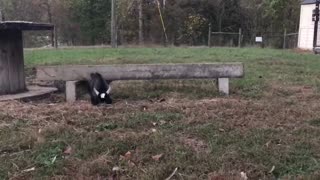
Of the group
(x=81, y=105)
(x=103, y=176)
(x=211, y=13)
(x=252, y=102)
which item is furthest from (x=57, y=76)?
(x=211, y=13)

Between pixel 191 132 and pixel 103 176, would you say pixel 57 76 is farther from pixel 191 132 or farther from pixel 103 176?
pixel 103 176

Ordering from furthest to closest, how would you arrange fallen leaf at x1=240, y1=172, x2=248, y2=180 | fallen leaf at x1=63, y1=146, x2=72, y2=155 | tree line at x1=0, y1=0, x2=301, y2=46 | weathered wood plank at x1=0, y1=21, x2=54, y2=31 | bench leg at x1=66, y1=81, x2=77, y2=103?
tree line at x1=0, y1=0, x2=301, y2=46 < bench leg at x1=66, y1=81, x2=77, y2=103 < weathered wood plank at x1=0, y1=21, x2=54, y2=31 < fallen leaf at x1=63, y1=146, x2=72, y2=155 < fallen leaf at x1=240, y1=172, x2=248, y2=180

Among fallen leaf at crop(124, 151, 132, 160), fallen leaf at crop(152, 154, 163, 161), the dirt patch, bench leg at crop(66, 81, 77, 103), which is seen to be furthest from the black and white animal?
fallen leaf at crop(152, 154, 163, 161)

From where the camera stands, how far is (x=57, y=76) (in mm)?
7051

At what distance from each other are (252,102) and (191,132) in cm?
197

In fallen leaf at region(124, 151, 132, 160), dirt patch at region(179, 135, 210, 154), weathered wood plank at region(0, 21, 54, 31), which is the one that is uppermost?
weathered wood plank at region(0, 21, 54, 31)

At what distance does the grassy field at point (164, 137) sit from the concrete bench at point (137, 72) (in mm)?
308

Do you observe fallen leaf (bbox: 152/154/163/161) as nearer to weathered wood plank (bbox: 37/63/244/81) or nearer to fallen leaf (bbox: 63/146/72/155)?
fallen leaf (bbox: 63/146/72/155)

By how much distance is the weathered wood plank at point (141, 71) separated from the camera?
7.06 meters

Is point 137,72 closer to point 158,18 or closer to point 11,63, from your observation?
point 11,63

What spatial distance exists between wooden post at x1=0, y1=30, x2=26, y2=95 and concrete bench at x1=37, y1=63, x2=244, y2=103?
1.91ft

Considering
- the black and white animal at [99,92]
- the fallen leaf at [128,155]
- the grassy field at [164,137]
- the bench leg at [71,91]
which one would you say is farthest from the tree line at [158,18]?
the fallen leaf at [128,155]

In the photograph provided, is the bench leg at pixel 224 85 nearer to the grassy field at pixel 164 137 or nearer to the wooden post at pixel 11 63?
the grassy field at pixel 164 137

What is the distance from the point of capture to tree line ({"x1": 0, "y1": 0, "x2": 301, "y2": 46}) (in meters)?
35.7
